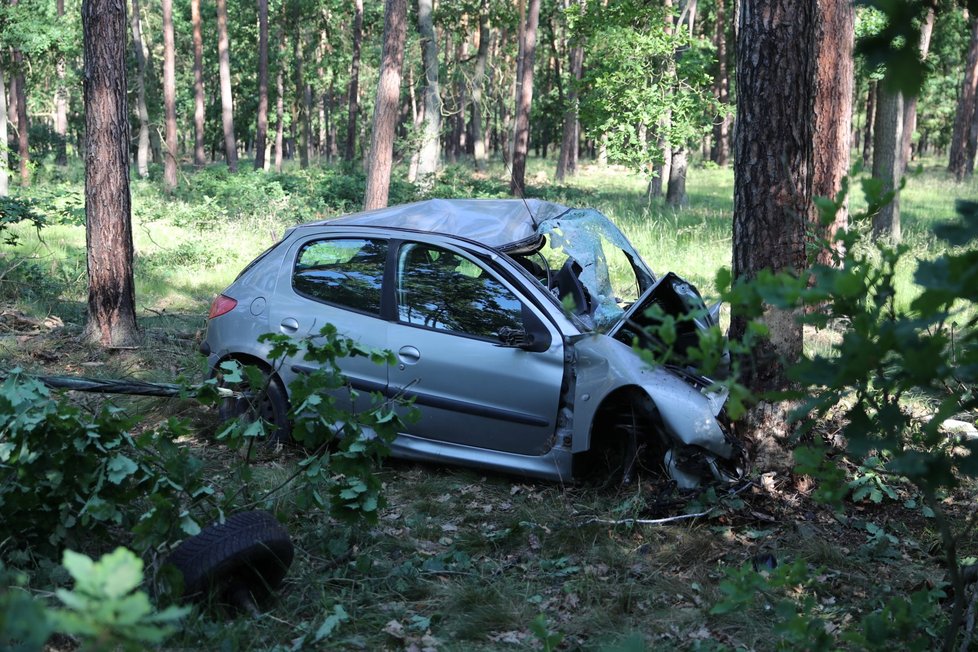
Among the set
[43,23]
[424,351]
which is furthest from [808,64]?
[43,23]

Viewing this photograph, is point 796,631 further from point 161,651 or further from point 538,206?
point 538,206

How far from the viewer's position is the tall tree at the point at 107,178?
28.5ft

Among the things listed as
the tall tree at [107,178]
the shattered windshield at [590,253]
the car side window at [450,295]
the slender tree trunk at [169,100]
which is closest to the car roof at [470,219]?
the shattered windshield at [590,253]

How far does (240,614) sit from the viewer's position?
3.92 metres

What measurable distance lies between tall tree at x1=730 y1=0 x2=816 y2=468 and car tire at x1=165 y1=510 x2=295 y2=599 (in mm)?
3021

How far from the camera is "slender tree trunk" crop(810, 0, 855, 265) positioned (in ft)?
21.2

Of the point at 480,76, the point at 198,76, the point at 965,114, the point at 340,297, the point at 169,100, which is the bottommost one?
the point at 340,297

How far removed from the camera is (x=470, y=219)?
263 inches

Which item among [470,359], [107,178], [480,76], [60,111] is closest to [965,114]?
[480,76]

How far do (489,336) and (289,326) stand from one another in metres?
1.54

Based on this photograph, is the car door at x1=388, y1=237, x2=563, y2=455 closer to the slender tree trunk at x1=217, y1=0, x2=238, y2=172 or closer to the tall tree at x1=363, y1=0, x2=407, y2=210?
the tall tree at x1=363, y1=0, x2=407, y2=210

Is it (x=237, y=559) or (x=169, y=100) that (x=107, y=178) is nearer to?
(x=237, y=559)

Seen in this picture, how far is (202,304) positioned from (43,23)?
46.1ft

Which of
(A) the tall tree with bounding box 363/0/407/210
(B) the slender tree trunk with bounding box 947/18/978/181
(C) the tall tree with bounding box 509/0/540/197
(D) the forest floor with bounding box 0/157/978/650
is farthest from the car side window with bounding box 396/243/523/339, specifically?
(B) the slender tree trunk with bounding box 947/18/978/181
